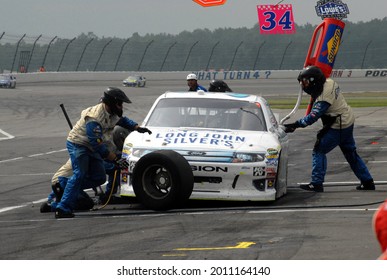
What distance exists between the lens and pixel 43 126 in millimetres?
31625

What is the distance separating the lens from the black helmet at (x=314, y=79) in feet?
40.5

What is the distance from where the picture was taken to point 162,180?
10.9m

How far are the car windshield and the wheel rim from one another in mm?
1404

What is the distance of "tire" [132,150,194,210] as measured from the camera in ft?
34.9

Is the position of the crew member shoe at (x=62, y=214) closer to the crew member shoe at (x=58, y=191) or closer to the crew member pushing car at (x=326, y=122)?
the crew member shoe at (x=58, y=191)

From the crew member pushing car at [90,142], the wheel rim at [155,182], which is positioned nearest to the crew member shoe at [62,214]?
the crew member pushing car at [90,142]

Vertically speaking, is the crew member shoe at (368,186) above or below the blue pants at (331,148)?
below

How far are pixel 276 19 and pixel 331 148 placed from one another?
201ft

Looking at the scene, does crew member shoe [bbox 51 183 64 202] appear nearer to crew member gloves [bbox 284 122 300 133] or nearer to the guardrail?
crew member gloves [bbox 284 122 300 133]

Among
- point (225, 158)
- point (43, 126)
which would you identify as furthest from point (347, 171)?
point (43, 126)

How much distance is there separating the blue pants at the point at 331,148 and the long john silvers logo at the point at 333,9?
14.8 metres

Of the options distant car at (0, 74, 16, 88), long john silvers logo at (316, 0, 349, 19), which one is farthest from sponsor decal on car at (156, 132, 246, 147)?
distant car at (0, 74, 16, 88)

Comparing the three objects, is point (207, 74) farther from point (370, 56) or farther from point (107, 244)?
point (107, 244)

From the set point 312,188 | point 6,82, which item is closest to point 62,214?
point 312,188
